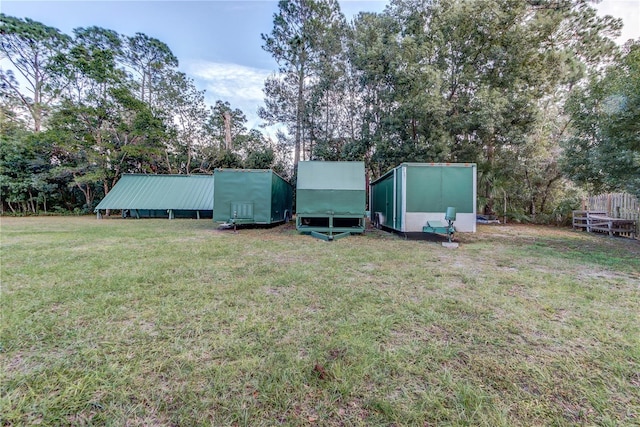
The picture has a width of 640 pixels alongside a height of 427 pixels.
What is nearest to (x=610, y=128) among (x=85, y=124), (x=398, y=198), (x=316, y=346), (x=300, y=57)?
(x=398, y=198)

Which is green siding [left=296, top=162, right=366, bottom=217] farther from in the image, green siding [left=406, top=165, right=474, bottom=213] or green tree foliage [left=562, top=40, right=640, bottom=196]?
green tree foliage [left=562, top=40, right=640, bottom=196]

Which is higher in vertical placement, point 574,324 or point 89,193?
point 89,193

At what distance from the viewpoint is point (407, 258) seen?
4.98 m

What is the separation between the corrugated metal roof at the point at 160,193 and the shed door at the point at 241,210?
6.34 meters

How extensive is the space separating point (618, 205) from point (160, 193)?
20.6 meters

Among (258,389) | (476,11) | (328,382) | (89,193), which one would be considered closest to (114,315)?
(258,389)

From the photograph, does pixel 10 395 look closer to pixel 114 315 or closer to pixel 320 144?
pixel 114 315

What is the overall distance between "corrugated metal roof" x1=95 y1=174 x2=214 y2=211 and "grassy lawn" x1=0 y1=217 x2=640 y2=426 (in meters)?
10.9

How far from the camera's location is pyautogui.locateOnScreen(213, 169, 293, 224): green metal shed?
891cm

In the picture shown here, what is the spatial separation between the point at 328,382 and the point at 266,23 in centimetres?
2058

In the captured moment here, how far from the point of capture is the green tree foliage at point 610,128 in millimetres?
5613

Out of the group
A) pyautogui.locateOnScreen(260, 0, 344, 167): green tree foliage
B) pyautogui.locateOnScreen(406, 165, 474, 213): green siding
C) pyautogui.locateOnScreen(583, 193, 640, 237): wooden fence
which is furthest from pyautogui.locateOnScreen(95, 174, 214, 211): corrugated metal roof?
pyautogui.locateOnScreen(583, 193, 640, 237): wooden fence

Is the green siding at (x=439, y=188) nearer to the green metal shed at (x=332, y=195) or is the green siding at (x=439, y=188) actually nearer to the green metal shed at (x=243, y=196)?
the green metal shed at (x=332, y=195)

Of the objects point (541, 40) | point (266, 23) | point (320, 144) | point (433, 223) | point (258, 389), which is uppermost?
point (266, 23)
